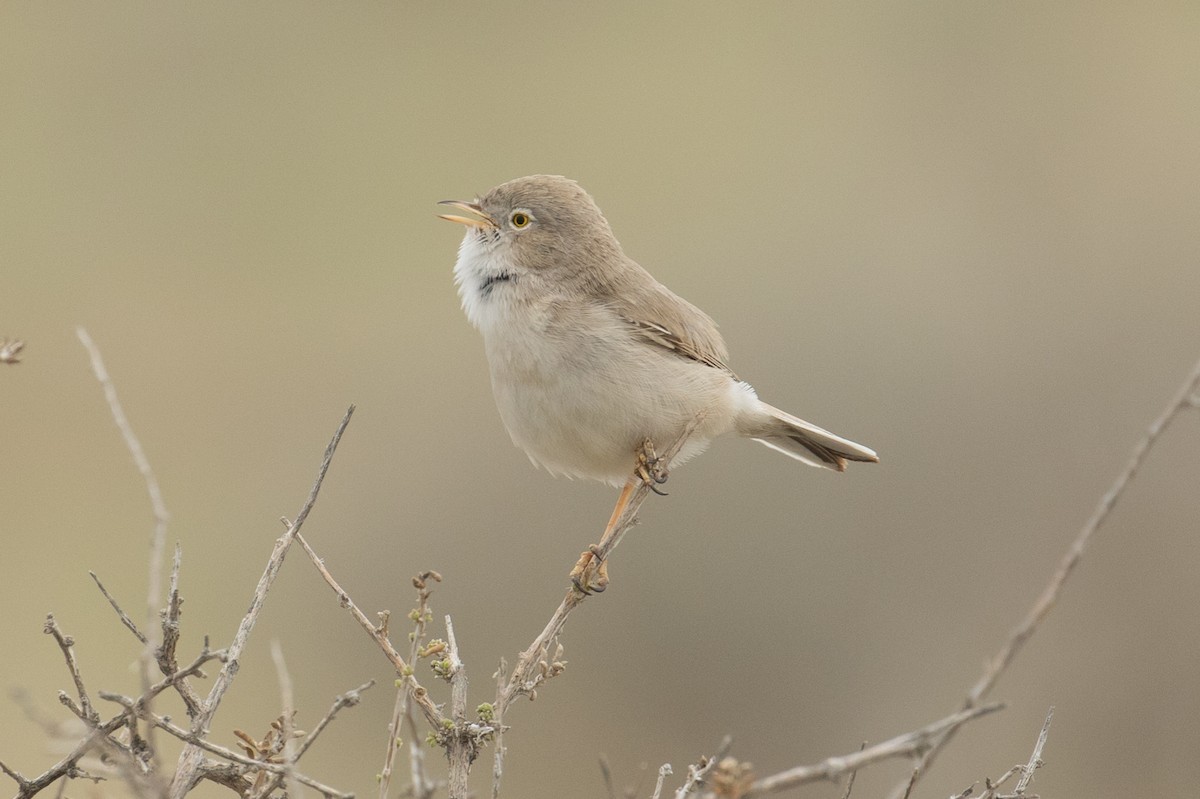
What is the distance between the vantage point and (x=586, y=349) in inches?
183

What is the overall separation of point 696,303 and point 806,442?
523cm

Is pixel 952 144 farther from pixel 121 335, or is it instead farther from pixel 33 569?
Result: pixel 33 569

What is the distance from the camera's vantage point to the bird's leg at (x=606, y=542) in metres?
3.86

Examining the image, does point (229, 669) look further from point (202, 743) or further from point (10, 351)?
point (10, 351)

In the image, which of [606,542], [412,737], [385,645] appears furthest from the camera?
[606,542]

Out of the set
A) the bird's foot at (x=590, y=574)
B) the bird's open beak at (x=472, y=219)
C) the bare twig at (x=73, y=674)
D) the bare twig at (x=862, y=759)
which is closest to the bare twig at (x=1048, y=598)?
the bare twig at (x=862, y=759)

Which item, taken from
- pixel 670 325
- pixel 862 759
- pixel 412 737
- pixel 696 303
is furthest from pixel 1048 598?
pixel 696 303

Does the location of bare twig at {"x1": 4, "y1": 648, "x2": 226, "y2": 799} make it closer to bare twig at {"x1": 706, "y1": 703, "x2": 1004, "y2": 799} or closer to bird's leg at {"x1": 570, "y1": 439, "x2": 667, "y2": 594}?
bare twig at {"x1": 706, "y1": 703, "x2": 1004, "y2": 799}

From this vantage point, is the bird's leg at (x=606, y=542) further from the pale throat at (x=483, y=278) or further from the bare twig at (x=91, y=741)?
the bare twig at (x=91, y=741)

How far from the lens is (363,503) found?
34.9ft

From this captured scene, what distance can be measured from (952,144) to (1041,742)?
13238mm

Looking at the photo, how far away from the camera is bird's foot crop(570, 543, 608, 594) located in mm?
3844

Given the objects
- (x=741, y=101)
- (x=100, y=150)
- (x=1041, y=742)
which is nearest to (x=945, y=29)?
(x=741, y=101)

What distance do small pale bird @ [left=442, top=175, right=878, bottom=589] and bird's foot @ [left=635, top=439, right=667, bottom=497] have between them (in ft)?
0.05
